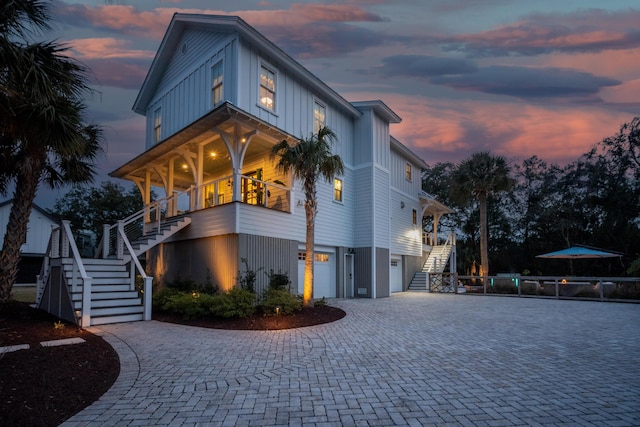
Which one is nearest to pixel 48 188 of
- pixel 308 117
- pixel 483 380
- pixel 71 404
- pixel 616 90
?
pixel 308 117

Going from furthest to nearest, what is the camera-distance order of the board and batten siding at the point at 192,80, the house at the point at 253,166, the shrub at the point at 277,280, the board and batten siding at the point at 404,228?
1. the board and batten siding at the point at 404,228
2. the board and batten siding at the point at 192,80
3. the house at the point at 253,166
4. the shrub at the point at 277,280

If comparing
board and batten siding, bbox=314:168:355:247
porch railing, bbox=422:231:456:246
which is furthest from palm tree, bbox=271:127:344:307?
porch railing, bbox=422:231:456:246

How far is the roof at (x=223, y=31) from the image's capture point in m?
12.0

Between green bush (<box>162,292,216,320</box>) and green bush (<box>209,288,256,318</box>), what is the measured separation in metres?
0.20

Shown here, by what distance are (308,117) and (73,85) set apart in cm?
933

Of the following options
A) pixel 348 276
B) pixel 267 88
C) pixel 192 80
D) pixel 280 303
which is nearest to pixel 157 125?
pixel 192 80

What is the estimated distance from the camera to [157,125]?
16.7 m

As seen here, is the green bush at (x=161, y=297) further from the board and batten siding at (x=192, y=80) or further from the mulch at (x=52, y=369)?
the board and batten siding at (x=192, y=80)

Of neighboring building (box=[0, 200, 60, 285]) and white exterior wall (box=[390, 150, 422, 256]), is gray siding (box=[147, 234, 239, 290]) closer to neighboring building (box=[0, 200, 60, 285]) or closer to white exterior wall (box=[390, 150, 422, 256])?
white exterior wall (box=[390, 150, 422, 256])

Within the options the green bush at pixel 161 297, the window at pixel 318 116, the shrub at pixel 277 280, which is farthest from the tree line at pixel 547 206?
the green bush at pixel 161 297

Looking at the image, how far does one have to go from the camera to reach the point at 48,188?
12.2 m

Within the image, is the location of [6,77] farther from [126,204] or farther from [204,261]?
[126,204]

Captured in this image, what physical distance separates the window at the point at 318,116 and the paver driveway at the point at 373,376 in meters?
9.30

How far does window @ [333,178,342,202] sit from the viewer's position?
51.6ft
